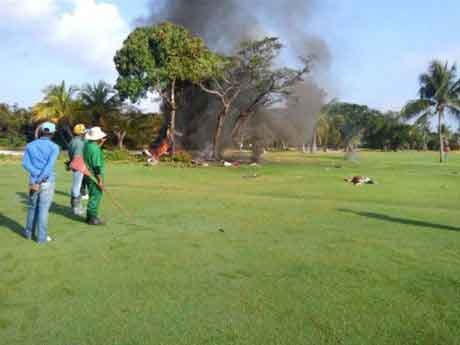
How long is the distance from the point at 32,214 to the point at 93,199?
1.20 meters

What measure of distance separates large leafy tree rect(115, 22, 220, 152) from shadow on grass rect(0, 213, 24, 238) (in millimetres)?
18856

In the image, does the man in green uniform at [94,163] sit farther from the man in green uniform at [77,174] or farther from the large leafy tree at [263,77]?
the large leafy tree at [263,77]

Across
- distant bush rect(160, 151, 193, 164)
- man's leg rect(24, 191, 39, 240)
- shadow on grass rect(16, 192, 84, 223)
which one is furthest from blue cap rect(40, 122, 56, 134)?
distant bush rect(160, 151, 193, 164)

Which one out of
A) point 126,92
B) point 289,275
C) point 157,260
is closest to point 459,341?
point 289,275

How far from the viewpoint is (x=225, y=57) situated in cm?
2755

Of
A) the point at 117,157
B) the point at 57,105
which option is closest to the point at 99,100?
the point at 57,105

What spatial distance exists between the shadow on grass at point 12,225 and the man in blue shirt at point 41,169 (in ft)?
2.40

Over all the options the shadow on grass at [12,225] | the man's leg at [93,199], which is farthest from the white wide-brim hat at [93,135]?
the shadow on grass at [12,225]

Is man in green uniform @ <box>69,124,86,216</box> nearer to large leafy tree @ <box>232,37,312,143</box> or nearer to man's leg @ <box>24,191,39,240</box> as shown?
man's leg @ <box>24,191,39,240</box>

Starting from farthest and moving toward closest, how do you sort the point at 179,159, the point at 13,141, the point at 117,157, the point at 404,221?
the point at 13,141
the point at 117,157
the point at 179,159
the point at 404,221

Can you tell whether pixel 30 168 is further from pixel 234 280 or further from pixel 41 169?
pixel 234 280

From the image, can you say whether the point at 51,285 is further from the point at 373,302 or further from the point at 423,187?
the point at 423,187

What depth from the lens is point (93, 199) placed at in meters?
6.68

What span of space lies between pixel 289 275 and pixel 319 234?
2093mm
